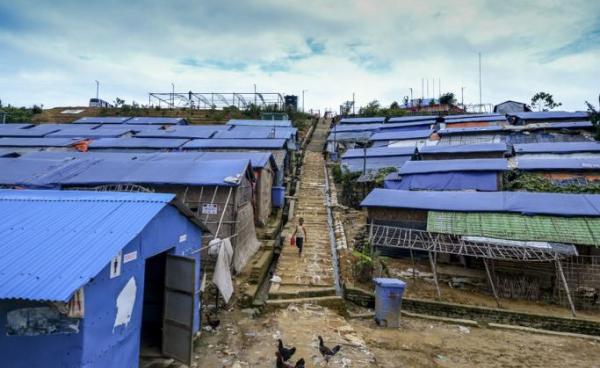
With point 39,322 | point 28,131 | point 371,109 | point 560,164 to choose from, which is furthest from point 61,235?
point 371,109

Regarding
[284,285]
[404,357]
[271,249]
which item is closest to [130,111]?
[271,249]

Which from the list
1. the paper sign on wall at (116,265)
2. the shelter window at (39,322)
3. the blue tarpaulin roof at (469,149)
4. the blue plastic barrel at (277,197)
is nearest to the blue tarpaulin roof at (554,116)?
the blue tarpaulin roof at (469,149)

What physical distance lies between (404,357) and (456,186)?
1152 centimetres

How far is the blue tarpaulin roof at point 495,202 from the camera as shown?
41.1 feet

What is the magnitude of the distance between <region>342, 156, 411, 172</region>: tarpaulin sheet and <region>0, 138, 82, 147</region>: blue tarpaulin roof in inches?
700

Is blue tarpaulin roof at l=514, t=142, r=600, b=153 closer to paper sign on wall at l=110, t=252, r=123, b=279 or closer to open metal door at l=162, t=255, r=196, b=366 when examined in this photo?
open metal door at l=162, t=255, r=196, b=366

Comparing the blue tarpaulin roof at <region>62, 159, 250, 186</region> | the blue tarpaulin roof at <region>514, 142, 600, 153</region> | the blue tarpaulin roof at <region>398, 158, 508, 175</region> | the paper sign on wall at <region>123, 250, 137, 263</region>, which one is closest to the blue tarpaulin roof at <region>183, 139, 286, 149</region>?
the blue tarpaulin roof at <region>398, 158, 508, 175</region>

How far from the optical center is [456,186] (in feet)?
56.9

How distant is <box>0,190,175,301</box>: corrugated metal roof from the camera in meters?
4.39

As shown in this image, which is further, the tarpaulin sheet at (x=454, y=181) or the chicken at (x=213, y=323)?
the tarpaulin sheet at (x=454, y=181)

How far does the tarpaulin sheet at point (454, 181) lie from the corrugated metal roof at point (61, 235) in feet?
45.8

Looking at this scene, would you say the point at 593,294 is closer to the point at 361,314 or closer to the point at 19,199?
the point at 361,314

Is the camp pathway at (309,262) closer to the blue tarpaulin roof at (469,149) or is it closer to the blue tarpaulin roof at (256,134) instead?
the blue tarpaulin roof at (256,134)

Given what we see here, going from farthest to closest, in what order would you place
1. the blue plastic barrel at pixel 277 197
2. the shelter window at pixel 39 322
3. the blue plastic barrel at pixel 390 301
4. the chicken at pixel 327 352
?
the blue plastic barrel at pixel 277 197 → the blue plastic barrel at pixel 390 301 → the chicken at pixel 327 352 → the shelter window at pixel 39 322
